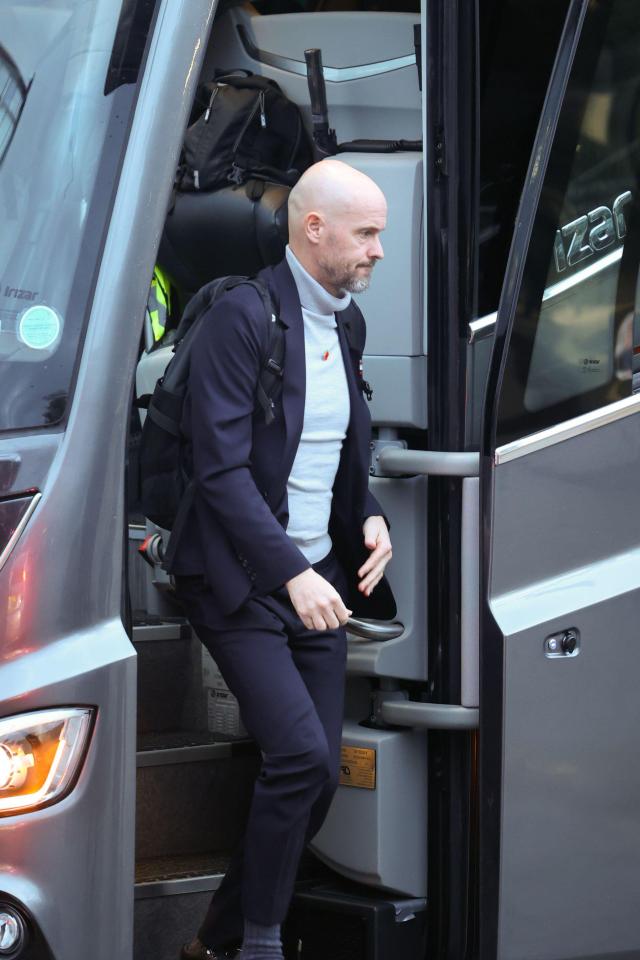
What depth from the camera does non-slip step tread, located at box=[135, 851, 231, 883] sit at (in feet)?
10.2

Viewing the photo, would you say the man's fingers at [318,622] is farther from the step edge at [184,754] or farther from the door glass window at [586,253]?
the step edge at [184,754]

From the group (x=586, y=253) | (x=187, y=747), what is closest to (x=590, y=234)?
(x=586, y=253)

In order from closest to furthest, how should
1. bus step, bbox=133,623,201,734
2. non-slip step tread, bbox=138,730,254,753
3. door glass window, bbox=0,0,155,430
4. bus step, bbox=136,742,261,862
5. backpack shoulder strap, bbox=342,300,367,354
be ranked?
door glass window, bbox=0,0,155,430, backpack shoulder strap, bbox=342,300,367,354, bus step, bbox=136,742,261,862, non-slip step tread, bbox=138,730,254,753, bus step, bbox=133,623,201,734

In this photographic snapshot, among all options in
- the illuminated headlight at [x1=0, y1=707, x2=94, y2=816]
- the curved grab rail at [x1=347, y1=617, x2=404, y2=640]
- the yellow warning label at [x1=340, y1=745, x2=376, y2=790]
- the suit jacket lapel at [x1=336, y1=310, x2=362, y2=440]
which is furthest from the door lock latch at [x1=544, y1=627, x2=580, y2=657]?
the illuminated headlight at [x1=0, y1=707, x2=94, y2=816]

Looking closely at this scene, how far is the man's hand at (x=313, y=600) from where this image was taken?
2.64 metres

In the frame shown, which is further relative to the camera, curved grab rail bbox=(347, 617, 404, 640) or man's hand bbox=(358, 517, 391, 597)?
curved grab rail bbox=(347, 617, 404, 640)

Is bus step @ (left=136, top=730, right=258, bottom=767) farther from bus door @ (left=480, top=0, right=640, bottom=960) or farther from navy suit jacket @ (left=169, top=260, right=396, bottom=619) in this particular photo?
bus door @ (left=480, top=0, right=640, bottom=960)

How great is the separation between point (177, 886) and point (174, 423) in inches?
41.9

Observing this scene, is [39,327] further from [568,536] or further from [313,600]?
[568,536]

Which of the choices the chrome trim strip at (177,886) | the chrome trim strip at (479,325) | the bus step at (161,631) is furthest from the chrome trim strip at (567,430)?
the bus step at (161,631)

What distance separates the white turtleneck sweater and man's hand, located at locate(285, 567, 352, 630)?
27 cm

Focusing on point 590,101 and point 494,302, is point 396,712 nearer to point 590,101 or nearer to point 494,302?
point 494,302

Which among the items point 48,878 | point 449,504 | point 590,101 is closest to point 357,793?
point 449,504

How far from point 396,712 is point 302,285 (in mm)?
938
